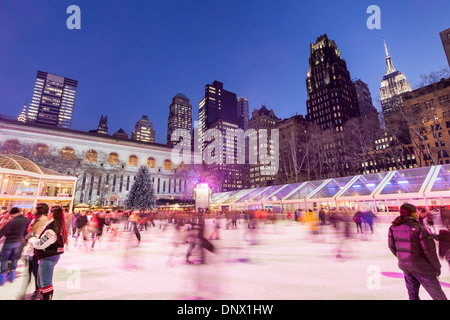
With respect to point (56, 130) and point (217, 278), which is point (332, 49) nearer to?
point (56, 130)

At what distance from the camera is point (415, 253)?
278 centimetres

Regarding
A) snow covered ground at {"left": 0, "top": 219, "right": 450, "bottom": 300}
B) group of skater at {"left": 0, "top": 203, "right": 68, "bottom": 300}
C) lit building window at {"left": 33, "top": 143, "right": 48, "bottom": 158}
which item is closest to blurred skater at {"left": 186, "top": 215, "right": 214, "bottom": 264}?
snow covered ground at {"left": 0, "top": 219, "right": 450, "bottom": 300}

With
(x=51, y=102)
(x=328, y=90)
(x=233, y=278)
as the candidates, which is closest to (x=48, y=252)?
(x=233, y=278)

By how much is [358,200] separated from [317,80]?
306 ft

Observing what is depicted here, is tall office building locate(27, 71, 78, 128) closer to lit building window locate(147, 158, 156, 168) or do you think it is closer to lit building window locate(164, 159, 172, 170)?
lit building window locate(147, 158, 156, 168)

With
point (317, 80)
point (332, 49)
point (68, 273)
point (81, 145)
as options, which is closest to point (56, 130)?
point (81, 145)

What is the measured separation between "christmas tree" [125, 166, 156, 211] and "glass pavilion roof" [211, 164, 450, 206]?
14.6m

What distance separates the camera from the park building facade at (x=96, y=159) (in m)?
40.7

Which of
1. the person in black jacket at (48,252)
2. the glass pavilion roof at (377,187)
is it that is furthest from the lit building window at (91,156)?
the person in black jacket at (48,252)

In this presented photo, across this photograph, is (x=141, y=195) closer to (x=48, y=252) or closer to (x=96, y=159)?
(x=96, y=159)

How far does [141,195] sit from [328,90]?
88.1 m

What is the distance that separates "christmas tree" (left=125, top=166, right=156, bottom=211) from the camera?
103ft

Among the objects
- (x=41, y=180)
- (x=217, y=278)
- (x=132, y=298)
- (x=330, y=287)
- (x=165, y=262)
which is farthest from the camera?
(x=41, y=180)
